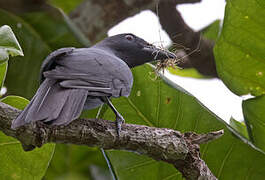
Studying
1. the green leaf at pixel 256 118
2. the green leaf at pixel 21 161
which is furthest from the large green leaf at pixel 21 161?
the green leaf at pixel 256 118

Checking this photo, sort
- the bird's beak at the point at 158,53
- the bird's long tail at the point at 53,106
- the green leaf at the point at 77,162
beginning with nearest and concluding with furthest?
the bird's long tail at the point at 53,106 → the bird's beak at the point at 158,53 → the green leaf at the point at 77,162

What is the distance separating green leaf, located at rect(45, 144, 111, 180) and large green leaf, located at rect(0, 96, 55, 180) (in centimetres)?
68

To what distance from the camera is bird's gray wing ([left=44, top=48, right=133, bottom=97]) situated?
2.30 metres

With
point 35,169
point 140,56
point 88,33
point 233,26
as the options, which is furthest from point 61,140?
point 88,33

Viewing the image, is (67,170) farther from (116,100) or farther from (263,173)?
(263,173)

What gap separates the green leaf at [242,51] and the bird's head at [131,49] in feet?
1.07

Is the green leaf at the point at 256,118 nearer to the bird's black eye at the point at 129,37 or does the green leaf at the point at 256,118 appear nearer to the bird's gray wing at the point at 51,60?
the bird's black eye at the point at 129,37

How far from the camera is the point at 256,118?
284cm

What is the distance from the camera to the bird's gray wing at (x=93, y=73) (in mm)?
2297

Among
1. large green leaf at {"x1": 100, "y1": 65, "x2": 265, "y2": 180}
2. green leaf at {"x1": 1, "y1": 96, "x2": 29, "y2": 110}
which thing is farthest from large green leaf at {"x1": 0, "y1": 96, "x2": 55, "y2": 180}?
large green leaf at {"x1": 100, "y1": 65, "x2": 265, "y2": 180}

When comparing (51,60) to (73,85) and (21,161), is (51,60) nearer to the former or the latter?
(73,85)

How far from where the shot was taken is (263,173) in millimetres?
2744

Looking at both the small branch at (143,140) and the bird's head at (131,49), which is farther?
the bird's head at (131,49)

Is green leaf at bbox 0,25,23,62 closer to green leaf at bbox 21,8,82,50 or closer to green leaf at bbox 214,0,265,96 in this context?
green leaf at bbox 214,0,265,96
